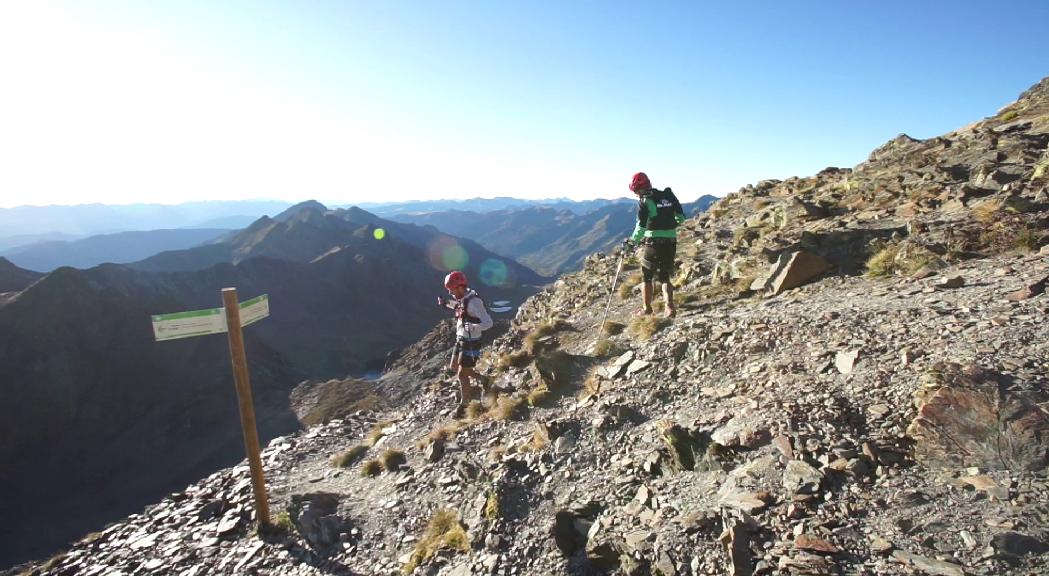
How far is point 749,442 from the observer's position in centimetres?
616

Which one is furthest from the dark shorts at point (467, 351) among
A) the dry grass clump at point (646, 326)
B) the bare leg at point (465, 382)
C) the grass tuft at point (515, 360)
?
the dry grass clump at point (646, 326)

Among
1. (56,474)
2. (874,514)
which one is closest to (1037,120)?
(874,514)

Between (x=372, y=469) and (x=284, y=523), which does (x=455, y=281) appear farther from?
(x=284, y=523)

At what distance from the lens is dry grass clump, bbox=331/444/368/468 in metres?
12.6

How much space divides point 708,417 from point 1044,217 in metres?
8.71

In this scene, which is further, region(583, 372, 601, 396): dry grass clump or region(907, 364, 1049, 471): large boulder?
region(583, 372, 601, 396): dry grass clump

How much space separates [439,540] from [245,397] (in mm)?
4156

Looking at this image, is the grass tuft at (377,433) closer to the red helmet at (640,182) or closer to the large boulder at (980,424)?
the red helmet at (640,182)

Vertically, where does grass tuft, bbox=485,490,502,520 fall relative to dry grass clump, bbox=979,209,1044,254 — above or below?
below

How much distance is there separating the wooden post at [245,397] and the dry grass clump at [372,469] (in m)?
2.47

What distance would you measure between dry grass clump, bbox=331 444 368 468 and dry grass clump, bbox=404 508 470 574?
19.0 feet

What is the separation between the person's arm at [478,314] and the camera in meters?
10.8

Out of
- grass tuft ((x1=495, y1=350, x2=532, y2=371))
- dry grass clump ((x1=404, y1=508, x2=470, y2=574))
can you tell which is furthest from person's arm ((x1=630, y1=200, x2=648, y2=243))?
dry grass clump ((x1=404, y1=508, x2=470, y2=574))

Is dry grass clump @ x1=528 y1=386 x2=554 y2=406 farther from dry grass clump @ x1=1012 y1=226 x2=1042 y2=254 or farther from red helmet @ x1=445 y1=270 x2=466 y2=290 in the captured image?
dry grass clump @ x1=1012 y1=226 x2=1042 y2=254
